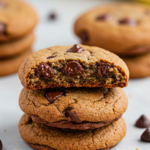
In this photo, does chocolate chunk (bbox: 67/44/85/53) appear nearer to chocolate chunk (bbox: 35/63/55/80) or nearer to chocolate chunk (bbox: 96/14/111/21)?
chocolate chunk (bbox: 35/63/55/80)

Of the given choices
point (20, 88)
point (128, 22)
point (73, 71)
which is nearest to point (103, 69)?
point (73, 71)

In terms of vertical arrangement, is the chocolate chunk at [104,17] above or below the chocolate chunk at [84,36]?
above

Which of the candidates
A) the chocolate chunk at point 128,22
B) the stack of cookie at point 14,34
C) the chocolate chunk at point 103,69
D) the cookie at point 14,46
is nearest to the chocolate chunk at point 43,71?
the chocolate chunk at point 103,69

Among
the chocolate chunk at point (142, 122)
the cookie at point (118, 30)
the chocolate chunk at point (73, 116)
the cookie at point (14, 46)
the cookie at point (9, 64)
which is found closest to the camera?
the chocolate chunk at point (73, 116)

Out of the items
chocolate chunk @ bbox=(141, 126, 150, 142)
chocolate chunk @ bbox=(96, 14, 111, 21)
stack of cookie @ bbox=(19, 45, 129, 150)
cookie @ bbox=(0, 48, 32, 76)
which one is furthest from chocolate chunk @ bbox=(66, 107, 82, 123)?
chocolate chunk @ bbox=(96, 14, 111, 21)

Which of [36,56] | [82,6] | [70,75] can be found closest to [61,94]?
[70,75]

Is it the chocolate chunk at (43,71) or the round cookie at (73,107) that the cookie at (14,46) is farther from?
the chocolate chunk at (43,71)

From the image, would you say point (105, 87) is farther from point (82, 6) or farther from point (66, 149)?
point (82, 6)

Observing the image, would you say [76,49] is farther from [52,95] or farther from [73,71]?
[52,95]
